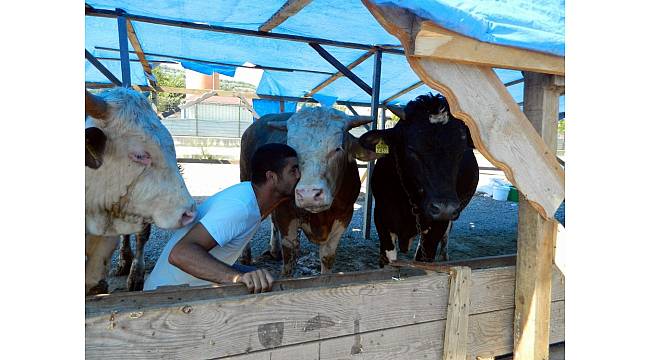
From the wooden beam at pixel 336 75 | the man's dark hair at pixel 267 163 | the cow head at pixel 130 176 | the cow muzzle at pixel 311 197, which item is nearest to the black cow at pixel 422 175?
the cow muzzle at pixel 311 197

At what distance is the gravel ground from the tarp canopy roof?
2443 mm

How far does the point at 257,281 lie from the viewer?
1.97 metres

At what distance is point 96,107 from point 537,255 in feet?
7.69

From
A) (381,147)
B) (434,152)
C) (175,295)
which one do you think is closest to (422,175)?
(434,152)

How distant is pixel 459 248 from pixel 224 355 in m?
5.37

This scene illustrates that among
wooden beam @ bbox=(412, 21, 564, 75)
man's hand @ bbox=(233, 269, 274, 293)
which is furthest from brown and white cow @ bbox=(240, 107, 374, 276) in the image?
wooden beam @ bbox=(412, 21, 564, 75)

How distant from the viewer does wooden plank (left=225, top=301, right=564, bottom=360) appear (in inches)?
75.1

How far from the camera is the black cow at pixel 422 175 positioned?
11.0 feet

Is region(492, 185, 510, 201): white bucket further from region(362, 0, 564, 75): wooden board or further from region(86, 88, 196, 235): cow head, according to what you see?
region(86, 88, 196, 235): cow head

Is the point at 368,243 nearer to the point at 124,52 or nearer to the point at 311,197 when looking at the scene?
the point at 311,197

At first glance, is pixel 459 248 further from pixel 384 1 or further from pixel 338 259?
pixel 384 1

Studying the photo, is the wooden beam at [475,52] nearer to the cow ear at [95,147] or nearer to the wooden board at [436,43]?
the wooden board at [436,43]

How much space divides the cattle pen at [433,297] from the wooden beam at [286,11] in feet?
5.91

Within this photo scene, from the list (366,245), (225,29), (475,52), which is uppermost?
(225,29)
